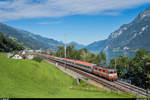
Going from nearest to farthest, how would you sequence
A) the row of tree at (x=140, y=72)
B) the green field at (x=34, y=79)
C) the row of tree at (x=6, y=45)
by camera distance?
the green field at (x=34, y=79)
the row of tree at (x=140, y=72)
the row of tree at (x=6, y=45)

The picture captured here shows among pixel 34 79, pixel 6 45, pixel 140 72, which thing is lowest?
pixel 34 79

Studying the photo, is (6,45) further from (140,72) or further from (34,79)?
(140,72)

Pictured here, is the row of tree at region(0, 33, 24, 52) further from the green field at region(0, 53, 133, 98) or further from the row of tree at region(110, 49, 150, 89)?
the row of tree at region(110, 49, 150, 89)

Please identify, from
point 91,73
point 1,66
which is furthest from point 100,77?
point 1,66

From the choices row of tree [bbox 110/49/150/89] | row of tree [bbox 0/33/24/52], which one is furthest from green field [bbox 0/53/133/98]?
row of tree [bbox 0/33/24/52]

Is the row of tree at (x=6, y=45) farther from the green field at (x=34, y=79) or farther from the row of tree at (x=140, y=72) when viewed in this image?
the row of tree at (x=140, y=72)

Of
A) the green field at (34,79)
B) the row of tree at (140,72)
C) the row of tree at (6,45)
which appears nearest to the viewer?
the green field at (34,79)

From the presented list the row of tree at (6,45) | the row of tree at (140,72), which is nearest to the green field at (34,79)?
the row of tree at (140,72)

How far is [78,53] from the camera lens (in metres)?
147

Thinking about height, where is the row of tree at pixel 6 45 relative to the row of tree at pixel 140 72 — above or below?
above

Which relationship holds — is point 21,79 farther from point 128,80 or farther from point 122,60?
point 122,60

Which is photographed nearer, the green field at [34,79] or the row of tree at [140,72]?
the green field at [34,79]

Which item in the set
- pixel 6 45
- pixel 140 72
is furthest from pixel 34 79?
pixel 6 45

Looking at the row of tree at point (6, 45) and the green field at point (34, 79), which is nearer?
the green field at point (34, 79)
